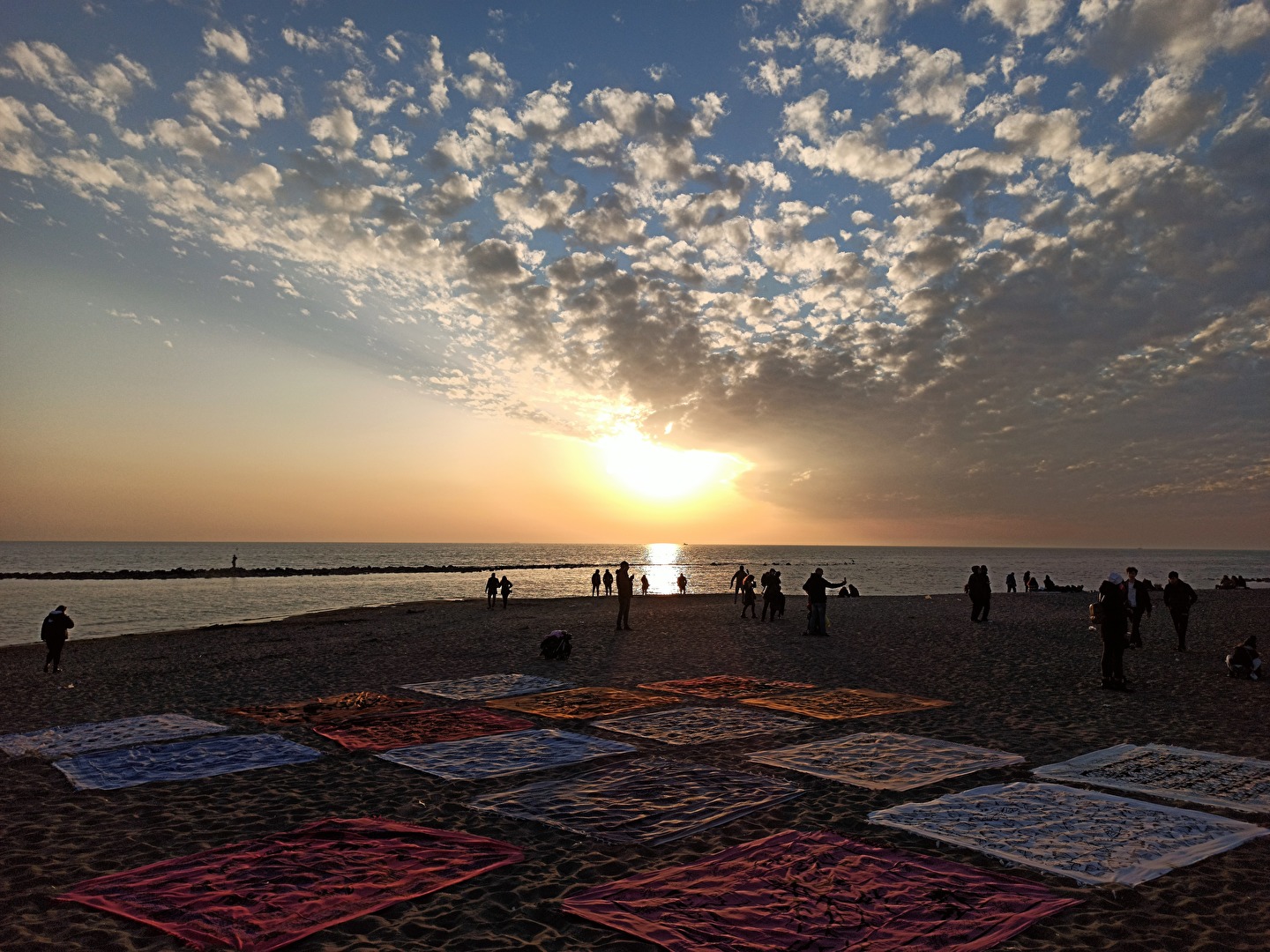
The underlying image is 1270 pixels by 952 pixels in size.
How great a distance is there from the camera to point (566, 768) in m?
8.94

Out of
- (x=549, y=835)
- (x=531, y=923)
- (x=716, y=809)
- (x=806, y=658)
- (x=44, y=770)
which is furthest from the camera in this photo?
(x=806, y=658)

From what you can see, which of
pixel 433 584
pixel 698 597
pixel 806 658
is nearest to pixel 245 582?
pixel 433 584

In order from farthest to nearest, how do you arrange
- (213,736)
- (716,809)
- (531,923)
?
(213,736) → (716,809) → (531,923)

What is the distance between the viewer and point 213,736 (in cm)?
1065

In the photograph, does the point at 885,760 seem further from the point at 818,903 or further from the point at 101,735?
the point at 101,735

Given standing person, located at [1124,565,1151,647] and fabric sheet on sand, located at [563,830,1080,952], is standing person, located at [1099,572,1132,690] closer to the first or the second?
standing person, located at [1124,565,1151,647]

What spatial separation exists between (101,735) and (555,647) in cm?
1011

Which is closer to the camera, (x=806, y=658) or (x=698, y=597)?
(x=806, y=658)

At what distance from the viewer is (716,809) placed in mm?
7352

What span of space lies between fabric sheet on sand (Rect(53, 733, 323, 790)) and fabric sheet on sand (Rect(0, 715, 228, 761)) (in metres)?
0.50

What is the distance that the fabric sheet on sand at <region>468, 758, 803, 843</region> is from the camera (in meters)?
6.90

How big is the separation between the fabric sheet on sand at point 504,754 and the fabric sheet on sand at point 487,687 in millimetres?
3512

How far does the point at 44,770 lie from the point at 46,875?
403 cm

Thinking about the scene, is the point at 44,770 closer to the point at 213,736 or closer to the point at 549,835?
the point at 213,736
